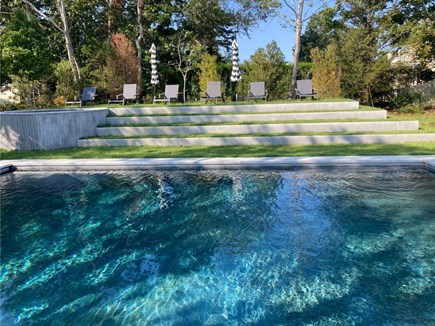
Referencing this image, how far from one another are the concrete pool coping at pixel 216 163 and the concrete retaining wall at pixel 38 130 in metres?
1.91

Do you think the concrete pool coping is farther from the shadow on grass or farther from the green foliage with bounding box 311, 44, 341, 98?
the green foliage with bounding box 311, 44, 341, 98

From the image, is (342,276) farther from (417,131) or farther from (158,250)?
(417,131)

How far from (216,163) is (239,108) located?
5.05m

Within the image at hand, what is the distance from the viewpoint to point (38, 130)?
10484mm

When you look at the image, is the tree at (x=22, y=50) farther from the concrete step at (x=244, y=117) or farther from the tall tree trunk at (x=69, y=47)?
the concrete step at (x=244, y=117)

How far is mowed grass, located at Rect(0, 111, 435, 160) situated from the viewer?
28.0ft

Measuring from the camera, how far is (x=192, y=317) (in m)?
3.05

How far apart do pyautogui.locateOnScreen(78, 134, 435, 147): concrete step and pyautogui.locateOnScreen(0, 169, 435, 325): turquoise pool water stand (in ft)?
9.28

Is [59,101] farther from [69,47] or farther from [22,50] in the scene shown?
[22,50]

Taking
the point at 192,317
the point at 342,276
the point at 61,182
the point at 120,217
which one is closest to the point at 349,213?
the point at 342,276

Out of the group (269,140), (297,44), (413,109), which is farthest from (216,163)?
(413,109)

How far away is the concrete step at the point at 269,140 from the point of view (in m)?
9.74

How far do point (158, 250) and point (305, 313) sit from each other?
6.68 feet

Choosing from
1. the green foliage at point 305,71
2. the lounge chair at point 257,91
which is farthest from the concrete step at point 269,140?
the green foliage at point 305,71
